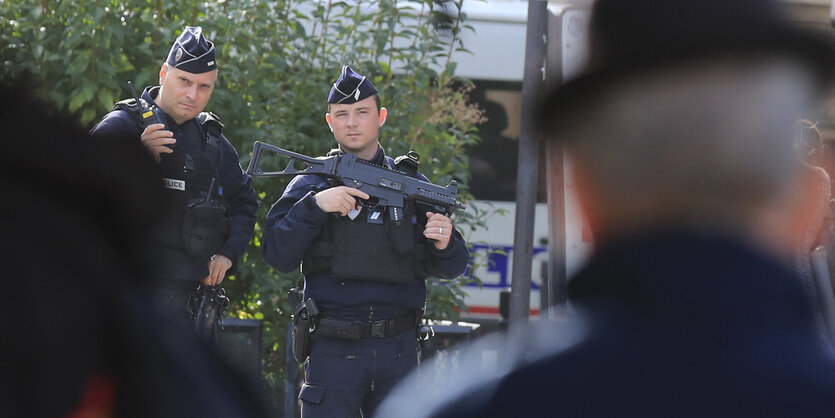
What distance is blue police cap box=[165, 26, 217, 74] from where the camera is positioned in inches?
181

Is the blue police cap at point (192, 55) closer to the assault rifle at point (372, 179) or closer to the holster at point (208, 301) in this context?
the assault rifle at point (372, 179)

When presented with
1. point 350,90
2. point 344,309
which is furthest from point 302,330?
point 350,90

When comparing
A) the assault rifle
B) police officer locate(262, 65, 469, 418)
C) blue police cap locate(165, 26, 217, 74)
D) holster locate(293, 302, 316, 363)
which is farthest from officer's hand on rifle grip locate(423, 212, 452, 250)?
blue police cap locate(165, 26, 217, 74)

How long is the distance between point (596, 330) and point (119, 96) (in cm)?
531

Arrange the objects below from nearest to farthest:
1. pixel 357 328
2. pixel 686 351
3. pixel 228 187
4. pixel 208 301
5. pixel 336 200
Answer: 1. pixel 686 351
2. pixel 336 200
3. pixel 357 328
4. pixel 208 301
5. pixel 228 187

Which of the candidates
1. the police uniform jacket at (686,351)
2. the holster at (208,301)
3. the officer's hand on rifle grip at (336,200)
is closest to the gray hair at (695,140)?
the police uniform jacket at (686,351)

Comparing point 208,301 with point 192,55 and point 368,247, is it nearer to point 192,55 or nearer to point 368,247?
point 368,247

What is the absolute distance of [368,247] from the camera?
4.36 meters

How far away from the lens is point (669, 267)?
37.7 inches

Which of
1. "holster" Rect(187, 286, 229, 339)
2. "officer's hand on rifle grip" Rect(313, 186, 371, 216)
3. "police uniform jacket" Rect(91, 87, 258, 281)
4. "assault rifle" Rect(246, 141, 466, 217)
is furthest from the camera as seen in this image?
"police uniform jacket" Rect(91, 87, 258, 281)

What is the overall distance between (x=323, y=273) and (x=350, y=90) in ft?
2.46

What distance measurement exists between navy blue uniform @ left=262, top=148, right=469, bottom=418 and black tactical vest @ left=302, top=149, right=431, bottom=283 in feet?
0.12

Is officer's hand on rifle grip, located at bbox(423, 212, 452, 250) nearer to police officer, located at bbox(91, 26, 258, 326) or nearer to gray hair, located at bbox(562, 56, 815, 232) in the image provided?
police officer, located at bbox(91, 26, 258, 326)

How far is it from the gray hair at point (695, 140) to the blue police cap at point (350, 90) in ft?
11.8
